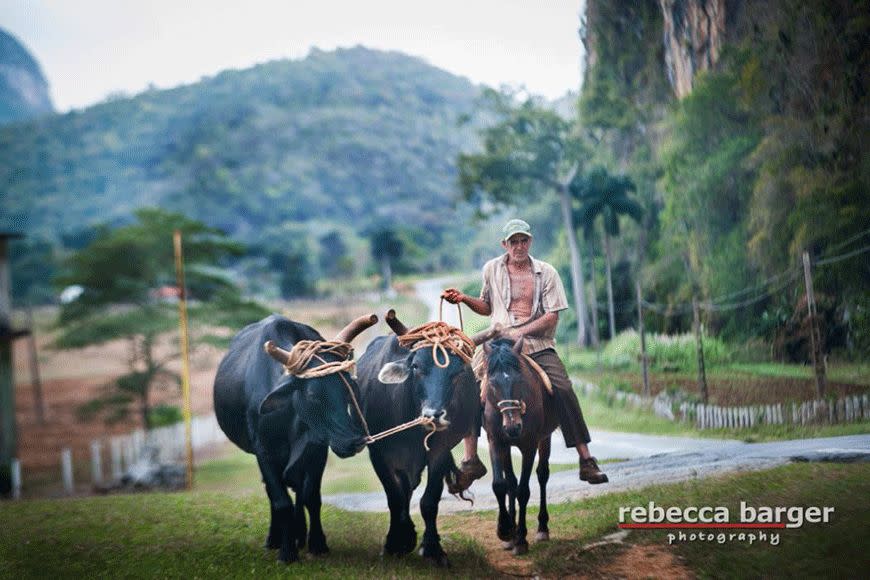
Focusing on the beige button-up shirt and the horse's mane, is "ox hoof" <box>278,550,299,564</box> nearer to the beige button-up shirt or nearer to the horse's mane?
the horse's mane

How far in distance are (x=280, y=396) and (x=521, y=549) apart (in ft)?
6.80

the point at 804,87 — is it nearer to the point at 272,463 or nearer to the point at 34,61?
the point at 272,463

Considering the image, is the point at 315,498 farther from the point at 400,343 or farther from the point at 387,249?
the point at 387,249

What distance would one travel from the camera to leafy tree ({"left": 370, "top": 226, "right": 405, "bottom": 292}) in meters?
11.4

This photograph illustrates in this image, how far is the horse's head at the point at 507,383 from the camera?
5.34 metres

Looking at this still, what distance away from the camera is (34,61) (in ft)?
40.0

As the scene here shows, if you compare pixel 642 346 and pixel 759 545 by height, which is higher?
pixel 642 346

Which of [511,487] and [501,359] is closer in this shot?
[501,359]

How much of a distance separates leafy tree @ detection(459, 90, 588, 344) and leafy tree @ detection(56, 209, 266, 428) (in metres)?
6.27

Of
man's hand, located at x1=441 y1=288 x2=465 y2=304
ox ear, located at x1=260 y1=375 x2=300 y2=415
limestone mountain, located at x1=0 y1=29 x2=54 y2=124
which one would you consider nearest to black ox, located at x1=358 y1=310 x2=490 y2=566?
man's hand, located at x1=441 y1=288 x2=465 y2=304

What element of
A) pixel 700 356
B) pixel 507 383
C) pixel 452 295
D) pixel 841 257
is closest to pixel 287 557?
pixel 507 383

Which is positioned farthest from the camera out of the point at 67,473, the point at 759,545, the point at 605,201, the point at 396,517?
the point at 67,473

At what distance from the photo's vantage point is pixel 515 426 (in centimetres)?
531

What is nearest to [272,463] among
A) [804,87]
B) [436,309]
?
[436,309]
